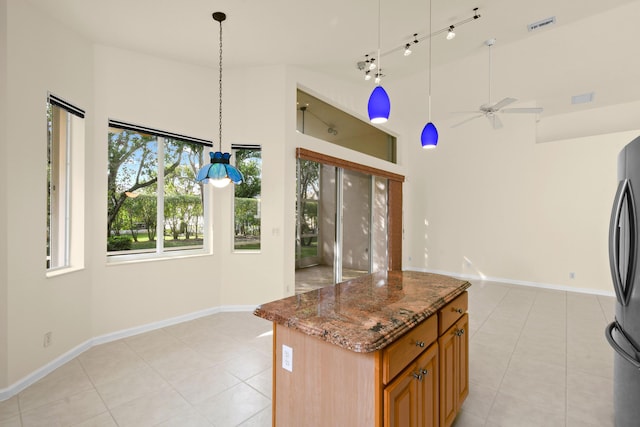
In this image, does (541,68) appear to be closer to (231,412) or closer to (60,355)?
(231,412)

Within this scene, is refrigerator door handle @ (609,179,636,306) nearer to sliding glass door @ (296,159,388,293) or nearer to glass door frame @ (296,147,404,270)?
sliding glass door @ (296,159,388,293)

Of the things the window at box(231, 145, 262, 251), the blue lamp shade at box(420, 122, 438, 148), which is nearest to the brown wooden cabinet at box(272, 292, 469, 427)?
the blue lamp shade at box(420, 122, 438, 148)

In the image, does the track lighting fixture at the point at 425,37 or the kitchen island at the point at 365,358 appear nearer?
the kitchen island at the point at 365,358

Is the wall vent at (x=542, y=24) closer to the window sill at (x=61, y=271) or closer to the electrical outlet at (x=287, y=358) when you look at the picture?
the electrical outlet at (x=287, y=358)

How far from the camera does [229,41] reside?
11.7 ft

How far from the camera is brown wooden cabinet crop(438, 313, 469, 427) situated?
169 centimetres

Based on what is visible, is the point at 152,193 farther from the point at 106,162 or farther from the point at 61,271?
the point at 61,271

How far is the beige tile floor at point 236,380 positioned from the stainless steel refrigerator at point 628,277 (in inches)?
23.4

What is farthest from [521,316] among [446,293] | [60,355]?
[60,355]

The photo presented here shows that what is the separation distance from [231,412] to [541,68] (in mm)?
5863

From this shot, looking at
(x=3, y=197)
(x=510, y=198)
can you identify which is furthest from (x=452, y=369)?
(x=510, y=198)

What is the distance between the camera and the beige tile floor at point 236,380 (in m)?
2.08

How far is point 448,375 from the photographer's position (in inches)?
69.4

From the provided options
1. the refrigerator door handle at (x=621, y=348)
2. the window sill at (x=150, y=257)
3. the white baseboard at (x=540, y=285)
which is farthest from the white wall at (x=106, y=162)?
the white baseboard at (x=540, y=285)
